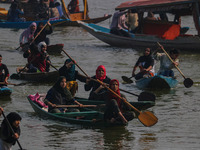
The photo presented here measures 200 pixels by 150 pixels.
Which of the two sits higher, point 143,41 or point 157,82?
point 157,82

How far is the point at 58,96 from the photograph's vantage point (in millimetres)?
11977

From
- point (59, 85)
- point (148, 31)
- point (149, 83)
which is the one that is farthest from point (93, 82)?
point (148, 31)

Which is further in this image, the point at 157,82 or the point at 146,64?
the point at 146,64

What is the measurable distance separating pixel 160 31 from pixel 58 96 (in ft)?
39.6

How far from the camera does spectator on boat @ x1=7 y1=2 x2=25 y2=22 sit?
3018 cm

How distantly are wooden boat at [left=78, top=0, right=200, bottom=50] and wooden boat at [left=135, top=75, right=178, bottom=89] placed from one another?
22.3 feet

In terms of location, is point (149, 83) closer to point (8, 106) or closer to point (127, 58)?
point (8, 106)

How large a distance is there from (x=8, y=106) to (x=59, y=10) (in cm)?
1819

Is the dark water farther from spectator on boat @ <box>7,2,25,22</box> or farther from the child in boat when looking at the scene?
spectator on boat @ <box>7,2,25,22</box>

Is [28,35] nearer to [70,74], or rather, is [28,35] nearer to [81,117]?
[70,74]

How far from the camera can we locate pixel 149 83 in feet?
52.3

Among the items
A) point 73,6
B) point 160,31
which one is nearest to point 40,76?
point 160,31

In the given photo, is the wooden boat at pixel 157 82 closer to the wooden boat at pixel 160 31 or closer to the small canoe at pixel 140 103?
the small canoe at pixel 140 103

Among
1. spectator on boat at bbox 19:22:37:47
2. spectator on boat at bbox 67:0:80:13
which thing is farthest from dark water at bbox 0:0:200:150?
spectator on boat at bbox 67:0:80:13
